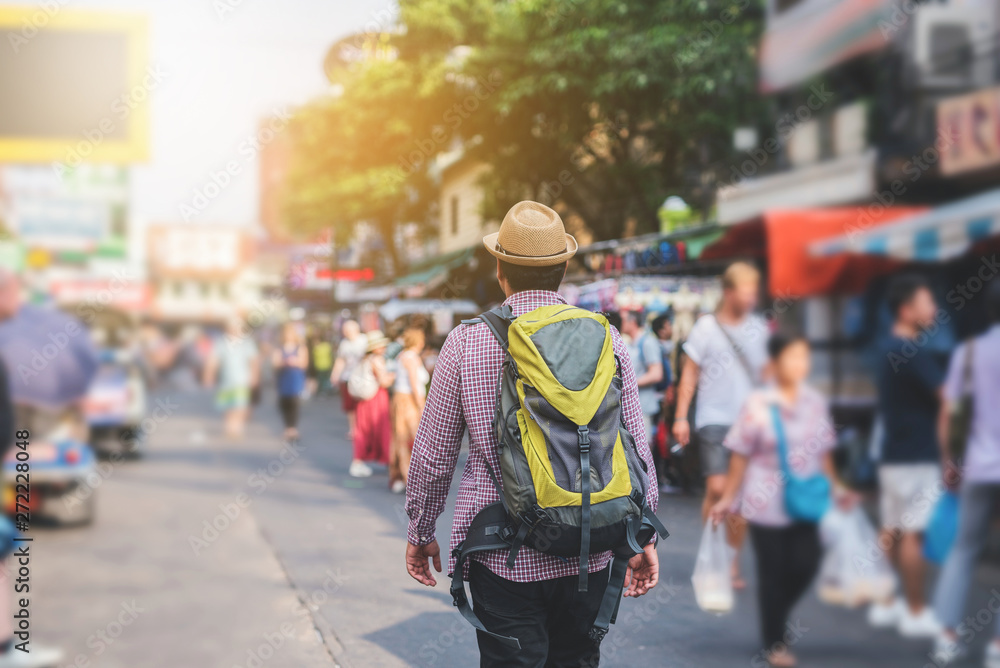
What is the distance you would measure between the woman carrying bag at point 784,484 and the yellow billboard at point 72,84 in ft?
9.00

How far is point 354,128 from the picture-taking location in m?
22.0

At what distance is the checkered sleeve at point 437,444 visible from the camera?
2.31m

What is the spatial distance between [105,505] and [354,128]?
1891 centimetres

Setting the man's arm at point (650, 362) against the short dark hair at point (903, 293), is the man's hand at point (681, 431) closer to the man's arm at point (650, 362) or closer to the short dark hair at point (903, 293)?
the short dark hair at point (903, 293)

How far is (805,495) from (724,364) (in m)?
1.38

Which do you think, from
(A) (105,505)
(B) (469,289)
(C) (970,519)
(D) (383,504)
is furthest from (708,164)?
(A) (105,505)

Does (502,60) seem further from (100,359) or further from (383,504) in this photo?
(100,359)

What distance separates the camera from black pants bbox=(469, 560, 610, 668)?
224cm

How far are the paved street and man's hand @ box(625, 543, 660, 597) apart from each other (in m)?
1.65

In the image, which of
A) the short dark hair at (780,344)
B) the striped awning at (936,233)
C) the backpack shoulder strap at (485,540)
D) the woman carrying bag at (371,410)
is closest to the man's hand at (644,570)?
the backpack shoulder strap at (485,540)

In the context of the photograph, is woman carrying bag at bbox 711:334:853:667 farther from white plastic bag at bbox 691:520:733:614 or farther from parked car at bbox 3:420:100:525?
parked car at bbox 3:420:100:525

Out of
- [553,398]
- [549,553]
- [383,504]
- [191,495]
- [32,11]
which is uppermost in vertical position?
[32,11]

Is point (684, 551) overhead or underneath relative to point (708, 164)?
underneath

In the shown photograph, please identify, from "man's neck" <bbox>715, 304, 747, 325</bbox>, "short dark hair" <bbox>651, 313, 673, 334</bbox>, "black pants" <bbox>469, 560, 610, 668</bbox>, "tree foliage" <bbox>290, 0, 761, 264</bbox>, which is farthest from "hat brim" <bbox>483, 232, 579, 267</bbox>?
"tree foliage" <bbox>290, 0, 761, 264</bbox>
